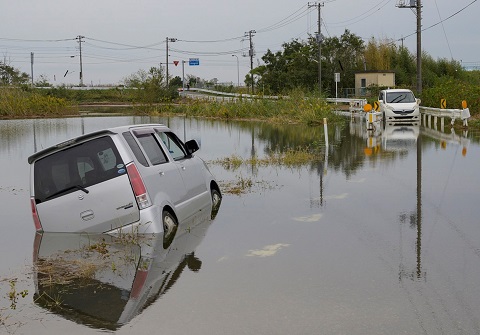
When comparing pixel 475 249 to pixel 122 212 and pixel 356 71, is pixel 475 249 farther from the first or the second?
pixel 356 71

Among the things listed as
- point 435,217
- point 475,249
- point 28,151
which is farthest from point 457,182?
point 28,151

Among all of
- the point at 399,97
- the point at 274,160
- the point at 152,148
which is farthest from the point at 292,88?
the point at 152,148

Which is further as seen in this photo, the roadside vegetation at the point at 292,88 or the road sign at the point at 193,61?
the road sign at the point at 193,61

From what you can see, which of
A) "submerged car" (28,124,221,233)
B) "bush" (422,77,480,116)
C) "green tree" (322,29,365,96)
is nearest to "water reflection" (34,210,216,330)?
"submerged car" (28,124,221,233)

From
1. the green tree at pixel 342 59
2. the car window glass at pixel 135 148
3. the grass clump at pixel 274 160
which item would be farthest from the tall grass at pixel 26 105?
the car window glass at pixel 135 148

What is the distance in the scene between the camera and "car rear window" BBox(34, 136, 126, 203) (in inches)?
405

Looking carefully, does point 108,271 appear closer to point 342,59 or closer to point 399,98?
point 399,98

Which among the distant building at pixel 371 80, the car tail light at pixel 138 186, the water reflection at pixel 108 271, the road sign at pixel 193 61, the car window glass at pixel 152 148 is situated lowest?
the water reflection at pixel 108 271

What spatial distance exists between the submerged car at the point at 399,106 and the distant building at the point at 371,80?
40962mm

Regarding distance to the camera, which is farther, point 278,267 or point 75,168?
point 75,168

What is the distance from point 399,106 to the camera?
39.4 metres

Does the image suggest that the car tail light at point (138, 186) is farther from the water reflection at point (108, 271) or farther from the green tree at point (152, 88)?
the green tree at point (152, 88)

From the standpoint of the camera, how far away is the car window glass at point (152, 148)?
1104 cm

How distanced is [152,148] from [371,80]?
74522 mm
